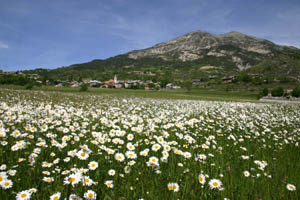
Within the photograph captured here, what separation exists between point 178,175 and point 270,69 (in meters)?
152

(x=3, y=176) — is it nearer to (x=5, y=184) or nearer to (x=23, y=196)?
(x=5, y=184)

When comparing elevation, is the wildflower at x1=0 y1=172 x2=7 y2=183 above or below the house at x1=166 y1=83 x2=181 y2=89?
below

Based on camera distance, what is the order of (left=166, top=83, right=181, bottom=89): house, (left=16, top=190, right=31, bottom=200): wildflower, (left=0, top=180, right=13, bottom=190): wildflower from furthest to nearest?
(left=166, top=83, right=181, bottom=89): house, (left=0, top=180, right=13, bottom=190): wildflower, (left=16, top=190, right=31, bottom=200): wildflower

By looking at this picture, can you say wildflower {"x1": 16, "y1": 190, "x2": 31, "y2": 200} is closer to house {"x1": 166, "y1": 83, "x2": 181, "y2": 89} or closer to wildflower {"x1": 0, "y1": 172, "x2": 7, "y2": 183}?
wildflower {"x1": 0, "y1": 172, "x2": 7, "y2": 183}

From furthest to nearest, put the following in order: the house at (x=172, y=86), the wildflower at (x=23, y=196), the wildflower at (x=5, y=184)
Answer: the house at (x=172, y=86), the wildflower at (x=5, y=184), the wildflower at (x=23, y=196)

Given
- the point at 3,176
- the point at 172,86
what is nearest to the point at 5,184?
the point at 3,176

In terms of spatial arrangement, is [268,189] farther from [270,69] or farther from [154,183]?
[270,69]

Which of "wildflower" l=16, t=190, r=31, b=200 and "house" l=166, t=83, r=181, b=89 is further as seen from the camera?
"house" l=166, t=83, r=181, b=89

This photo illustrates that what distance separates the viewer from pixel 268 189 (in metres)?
2.67

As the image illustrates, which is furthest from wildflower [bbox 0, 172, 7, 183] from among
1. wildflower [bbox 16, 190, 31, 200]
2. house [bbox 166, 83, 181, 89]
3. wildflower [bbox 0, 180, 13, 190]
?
house [bbox 166, 83, 181, 89]

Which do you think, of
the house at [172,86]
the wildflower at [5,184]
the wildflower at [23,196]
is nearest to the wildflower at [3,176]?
the wildflower at [5,184]

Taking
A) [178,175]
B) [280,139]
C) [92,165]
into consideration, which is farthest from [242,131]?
[92,165]

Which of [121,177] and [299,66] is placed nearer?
[121,177]

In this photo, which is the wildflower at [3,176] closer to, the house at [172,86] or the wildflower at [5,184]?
the wildflower at [5,184]
